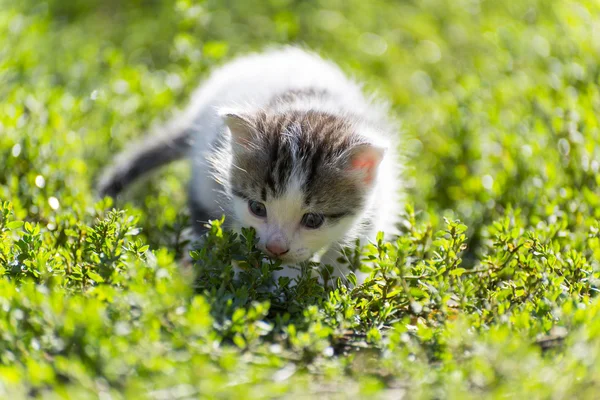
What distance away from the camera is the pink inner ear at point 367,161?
2.96 metres

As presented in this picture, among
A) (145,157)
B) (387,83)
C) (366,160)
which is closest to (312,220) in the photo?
(366,160)

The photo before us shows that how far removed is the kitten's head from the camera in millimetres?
2883

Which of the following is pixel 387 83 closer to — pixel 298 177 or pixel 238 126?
pixel 238 126

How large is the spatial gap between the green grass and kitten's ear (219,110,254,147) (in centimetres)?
47

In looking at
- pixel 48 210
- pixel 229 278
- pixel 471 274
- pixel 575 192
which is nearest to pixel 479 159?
pixel 575 192

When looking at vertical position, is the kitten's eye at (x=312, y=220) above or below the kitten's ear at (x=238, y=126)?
below

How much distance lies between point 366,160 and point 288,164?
38cm

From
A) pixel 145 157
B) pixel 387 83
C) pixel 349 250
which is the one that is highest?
pixel 387 83

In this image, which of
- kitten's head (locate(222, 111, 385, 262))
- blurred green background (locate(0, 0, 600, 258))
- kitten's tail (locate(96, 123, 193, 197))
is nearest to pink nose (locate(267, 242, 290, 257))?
kitten's head (locate(222, 111, 385, 262))

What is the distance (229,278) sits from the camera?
8.51ft

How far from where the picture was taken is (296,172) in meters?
2.88

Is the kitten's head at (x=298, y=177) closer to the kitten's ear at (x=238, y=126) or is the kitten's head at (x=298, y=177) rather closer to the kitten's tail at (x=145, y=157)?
the kitten's ear at (x=238, y=126)

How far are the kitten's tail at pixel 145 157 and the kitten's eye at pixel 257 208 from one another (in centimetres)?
94

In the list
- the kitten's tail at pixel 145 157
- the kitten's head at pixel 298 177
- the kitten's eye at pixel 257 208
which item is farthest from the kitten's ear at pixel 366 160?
the kitten's tail at pixel 145 157
